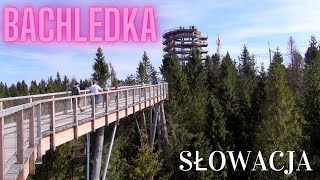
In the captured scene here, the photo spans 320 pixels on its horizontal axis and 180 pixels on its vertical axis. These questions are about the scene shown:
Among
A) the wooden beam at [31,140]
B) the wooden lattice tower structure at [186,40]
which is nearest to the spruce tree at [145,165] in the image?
the wooden beam at [31,140]

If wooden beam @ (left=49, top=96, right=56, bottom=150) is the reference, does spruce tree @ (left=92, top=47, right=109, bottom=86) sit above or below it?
above

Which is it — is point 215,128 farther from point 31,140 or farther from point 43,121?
point 31,140

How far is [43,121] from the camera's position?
433 inches

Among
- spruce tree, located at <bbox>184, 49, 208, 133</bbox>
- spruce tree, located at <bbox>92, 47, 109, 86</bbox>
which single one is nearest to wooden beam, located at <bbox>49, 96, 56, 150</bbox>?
spruce tree, located at <bbox>184, 49, 208, 133</bbox>

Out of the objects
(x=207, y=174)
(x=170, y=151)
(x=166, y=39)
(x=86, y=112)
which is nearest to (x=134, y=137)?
(x=170, y=151)

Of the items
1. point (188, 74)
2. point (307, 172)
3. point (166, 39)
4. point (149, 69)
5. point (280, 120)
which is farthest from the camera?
point (166, 39)

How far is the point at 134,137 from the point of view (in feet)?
160

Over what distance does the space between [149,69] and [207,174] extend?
200ft

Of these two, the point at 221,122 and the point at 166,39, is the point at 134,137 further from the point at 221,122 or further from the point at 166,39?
the point at 166,39

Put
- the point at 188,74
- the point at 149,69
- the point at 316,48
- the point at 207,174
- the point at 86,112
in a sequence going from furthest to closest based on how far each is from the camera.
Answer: the point at 149,69 < the point at 316,48 < the point at 188,74 < the point at 207,174 < the point at 86,112

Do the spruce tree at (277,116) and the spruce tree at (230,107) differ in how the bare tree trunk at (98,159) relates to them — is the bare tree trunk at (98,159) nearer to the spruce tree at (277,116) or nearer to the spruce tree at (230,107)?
the spruce tree at (277,116)

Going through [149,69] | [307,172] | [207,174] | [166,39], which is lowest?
[207,174]

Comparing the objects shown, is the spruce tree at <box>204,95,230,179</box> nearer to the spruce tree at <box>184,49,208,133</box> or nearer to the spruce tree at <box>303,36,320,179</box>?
the spruce tree at <box>184,49,208,133</box>

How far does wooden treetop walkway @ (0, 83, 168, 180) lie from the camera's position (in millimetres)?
6502
